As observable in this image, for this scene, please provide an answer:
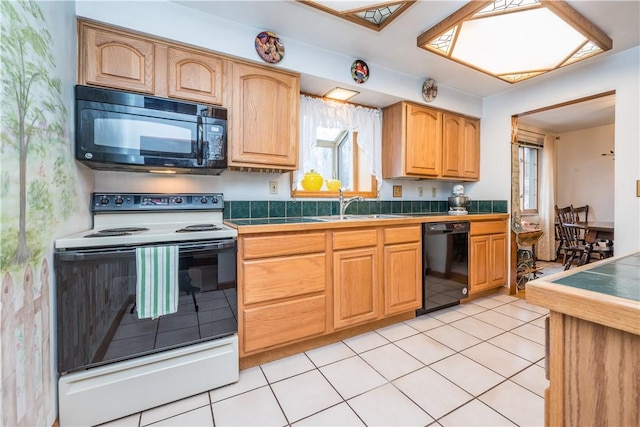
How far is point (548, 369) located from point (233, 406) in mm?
1377

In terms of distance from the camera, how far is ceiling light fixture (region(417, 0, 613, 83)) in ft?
5.49

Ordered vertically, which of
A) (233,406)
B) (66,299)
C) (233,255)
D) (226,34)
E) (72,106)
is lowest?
(233,406)

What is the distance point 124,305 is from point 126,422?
55 centimetres

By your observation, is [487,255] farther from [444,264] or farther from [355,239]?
[355,239]

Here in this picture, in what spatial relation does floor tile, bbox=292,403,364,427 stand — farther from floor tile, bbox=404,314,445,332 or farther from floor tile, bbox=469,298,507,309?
floor tile, bbox=469,298,507,309

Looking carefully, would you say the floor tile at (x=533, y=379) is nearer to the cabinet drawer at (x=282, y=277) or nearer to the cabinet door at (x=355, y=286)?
the cabinet door at (x=355, y=286)

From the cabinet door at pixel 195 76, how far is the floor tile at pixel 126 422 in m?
1.74

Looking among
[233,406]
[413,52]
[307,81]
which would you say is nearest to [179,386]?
[233,406]

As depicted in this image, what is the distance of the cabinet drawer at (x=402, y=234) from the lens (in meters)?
2.18

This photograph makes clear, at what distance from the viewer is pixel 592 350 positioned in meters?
0.53

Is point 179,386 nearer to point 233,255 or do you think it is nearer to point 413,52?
point 233,255

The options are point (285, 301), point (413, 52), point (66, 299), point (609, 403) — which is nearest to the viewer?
point (609, 403)

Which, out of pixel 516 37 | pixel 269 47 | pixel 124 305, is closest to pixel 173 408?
pixel 124 305

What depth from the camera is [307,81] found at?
227cm
